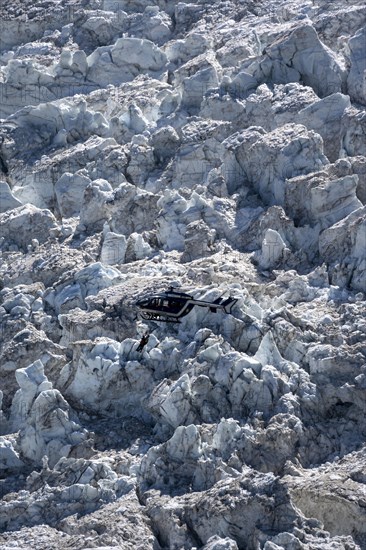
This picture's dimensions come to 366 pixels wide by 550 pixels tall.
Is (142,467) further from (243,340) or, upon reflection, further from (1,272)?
(1,272)

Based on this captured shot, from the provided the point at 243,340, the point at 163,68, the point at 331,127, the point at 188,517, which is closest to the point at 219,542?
the point at 188,517

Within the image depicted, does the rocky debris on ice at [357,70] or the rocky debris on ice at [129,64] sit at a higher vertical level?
the rocky debris on ice at [357,70]

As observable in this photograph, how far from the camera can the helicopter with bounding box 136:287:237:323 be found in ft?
194

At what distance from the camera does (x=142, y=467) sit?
57.4m

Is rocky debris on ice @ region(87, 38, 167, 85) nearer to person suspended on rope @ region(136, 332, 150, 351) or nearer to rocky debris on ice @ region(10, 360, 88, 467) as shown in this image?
person suspended on rope @ region(136, 332, 150, 351)

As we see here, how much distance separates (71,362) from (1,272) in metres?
6.60

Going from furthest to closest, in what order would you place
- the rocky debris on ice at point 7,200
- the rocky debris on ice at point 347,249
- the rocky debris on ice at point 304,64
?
the rocky debris on ice at point 304,64
the rocky debris on ice at point 7,200
the rocky debris on ice at point 347,249

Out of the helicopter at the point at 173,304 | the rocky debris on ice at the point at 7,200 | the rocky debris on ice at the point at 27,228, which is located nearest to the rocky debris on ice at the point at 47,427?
the helicopter at the point at 173,304

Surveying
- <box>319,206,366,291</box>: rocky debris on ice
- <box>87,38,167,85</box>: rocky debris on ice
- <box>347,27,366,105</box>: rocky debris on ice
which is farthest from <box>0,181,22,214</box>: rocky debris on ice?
<box>319,206,366,291</box>: rocky debris on ice

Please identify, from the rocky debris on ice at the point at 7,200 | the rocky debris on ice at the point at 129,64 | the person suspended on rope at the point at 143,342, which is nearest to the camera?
the person suspended on rope at the point at 143,342

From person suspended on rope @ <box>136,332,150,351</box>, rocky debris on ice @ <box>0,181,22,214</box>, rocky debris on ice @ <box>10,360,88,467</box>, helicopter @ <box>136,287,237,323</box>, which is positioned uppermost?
helicopter @ <box>136,287,237,323</box>

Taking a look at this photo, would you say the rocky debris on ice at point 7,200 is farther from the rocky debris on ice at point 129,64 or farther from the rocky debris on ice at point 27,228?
the rocky debris on ice at point 129,64

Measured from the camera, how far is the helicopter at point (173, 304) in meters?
59.3

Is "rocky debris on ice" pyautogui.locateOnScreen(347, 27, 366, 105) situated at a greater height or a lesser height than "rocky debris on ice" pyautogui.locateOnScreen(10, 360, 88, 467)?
greater
